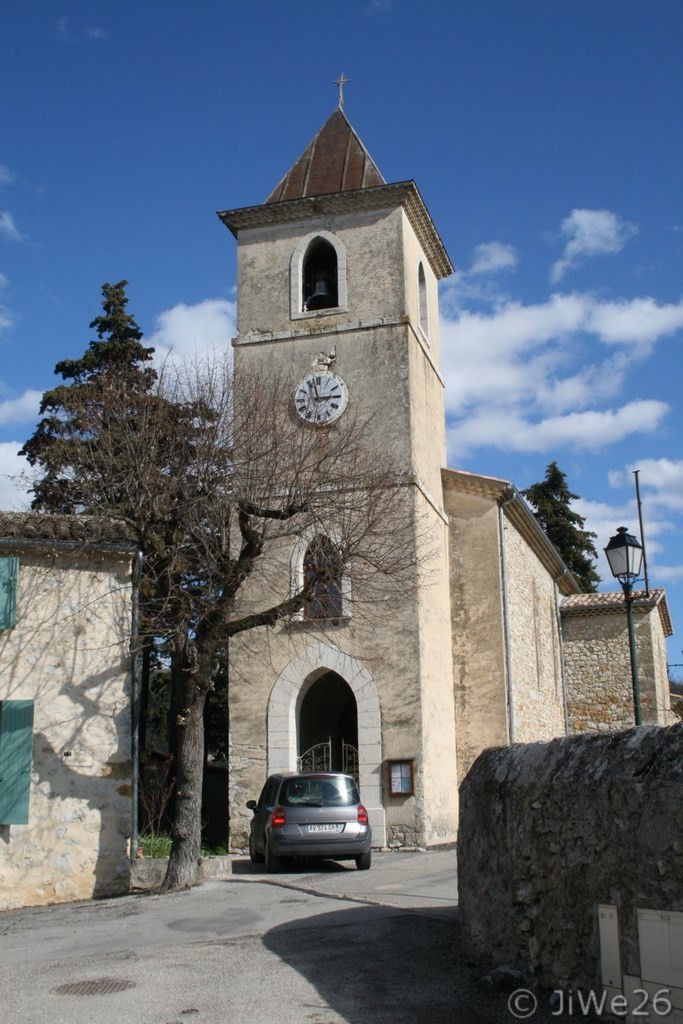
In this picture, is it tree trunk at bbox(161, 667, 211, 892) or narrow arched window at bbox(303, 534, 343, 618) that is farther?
narrow arched window at bbox(303, 534, 343, 618)

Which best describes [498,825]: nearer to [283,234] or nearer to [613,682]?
[283,234]

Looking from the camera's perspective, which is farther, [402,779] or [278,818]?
[402,779]

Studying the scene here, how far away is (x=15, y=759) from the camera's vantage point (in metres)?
12.5

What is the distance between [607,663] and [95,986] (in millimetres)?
21835

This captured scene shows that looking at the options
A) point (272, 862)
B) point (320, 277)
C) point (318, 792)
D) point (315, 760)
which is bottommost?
point (272, 862)

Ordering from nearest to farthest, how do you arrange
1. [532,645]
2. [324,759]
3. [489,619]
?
[324,759] → [489,619] → [532,645]

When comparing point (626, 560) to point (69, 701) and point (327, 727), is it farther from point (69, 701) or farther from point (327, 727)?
point (327, 727)

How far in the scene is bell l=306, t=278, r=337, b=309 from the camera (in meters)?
21.0

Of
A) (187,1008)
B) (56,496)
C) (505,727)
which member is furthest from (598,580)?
(187,1008)

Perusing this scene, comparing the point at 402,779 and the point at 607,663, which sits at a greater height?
the point at 607,663

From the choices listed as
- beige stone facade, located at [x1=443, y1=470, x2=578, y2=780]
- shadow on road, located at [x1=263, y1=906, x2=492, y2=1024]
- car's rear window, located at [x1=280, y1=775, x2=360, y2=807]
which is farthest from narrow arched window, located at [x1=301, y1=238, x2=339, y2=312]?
shadow on road, located at [x1=263, y1=906, x2=492, y2=1024]

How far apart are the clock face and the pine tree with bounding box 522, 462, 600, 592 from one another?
19723 millimetres

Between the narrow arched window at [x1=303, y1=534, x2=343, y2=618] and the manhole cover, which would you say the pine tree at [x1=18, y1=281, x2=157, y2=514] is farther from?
the manhole cover

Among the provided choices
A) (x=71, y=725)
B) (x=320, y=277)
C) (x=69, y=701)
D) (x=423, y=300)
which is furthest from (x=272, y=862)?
(x=423, y=300)
